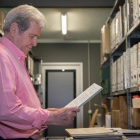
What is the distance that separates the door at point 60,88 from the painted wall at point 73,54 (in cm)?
31

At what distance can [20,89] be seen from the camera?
59.7 inches

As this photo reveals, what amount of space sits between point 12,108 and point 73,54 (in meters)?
5.73

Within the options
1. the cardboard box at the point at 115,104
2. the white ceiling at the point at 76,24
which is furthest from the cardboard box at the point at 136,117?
the white ceiling at the point at 76,24

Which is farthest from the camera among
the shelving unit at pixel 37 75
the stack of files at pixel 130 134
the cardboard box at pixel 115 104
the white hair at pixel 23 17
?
the shelving unit at pixel 37 75

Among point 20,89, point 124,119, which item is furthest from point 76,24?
point 20,89

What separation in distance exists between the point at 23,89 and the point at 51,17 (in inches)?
156

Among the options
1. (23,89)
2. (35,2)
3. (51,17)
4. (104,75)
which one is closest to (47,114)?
(23,89)

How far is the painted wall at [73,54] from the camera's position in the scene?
7.00 metres

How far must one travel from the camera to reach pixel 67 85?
23.2ft

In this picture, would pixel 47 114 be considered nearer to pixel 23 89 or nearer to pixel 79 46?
pixel 23 89

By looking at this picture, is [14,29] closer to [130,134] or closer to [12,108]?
[12,108]

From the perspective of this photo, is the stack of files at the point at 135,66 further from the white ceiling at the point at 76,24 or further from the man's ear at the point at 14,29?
the white ceiling at the point at 76,24

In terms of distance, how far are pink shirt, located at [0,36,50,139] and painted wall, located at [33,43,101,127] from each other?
537 centimetres

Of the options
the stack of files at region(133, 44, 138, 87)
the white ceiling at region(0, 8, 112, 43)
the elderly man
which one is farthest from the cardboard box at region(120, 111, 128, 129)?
the white ceiling at region(0, 8, 112, 43)
